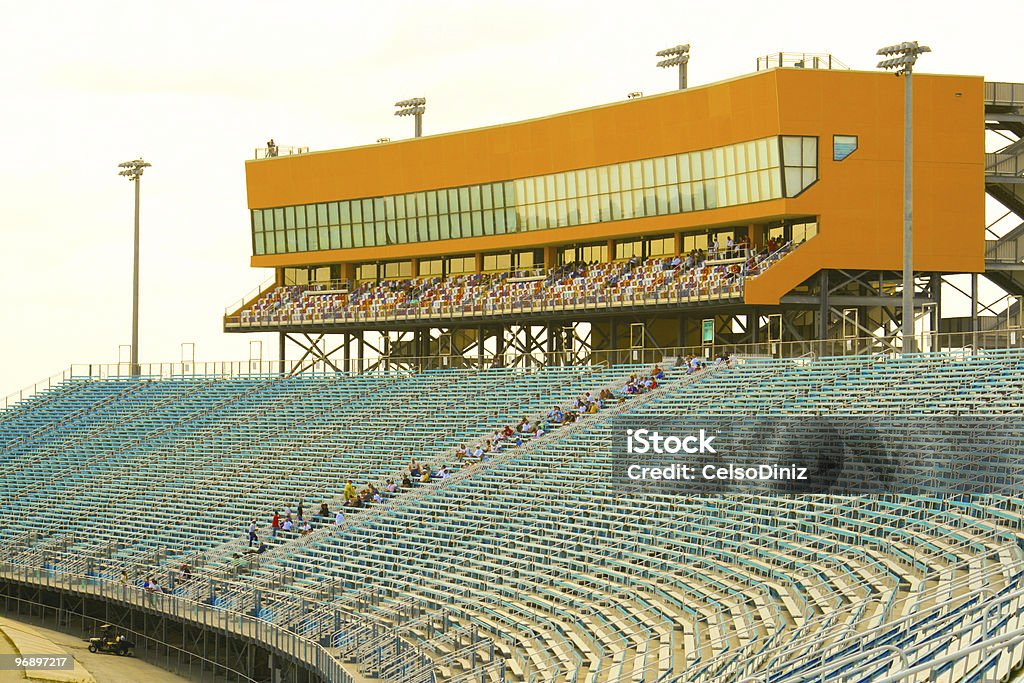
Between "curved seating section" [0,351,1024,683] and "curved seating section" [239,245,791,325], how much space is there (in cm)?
422

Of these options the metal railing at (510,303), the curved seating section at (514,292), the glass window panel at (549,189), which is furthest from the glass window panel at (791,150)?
the glass window panel at (549,189)

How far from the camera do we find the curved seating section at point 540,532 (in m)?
19.8

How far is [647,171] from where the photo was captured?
50750 mm

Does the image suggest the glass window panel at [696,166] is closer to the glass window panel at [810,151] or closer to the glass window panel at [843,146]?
the glass window panel at [810,151]

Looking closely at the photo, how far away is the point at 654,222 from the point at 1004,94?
38.0 ft

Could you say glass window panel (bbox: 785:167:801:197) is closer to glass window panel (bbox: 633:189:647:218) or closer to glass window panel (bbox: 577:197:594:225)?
glass window panel (bbox: 633:189:647:218)

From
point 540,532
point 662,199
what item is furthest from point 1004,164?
point 540,532

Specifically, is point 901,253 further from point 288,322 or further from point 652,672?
point 652,672

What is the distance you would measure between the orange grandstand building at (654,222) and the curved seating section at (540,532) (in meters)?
5.42

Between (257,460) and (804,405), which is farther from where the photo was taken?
(257,460)

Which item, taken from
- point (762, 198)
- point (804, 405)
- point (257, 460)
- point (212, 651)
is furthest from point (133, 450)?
point (804, 405)

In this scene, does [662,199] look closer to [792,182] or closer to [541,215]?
[792,182]

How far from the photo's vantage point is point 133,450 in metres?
51.1

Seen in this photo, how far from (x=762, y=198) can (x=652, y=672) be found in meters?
29.0
